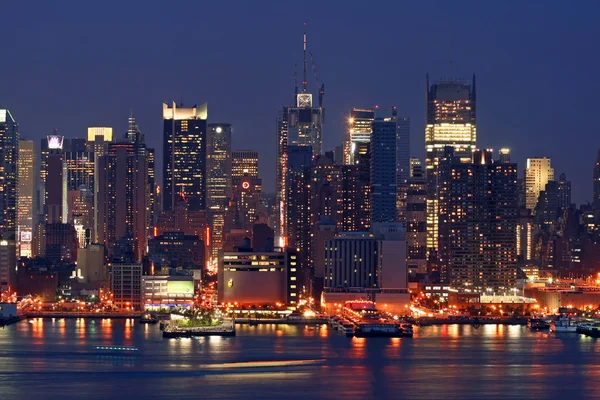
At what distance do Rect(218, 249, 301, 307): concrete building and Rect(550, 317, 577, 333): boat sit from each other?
19.5m

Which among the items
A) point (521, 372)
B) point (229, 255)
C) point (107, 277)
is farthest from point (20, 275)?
point (521, 372)

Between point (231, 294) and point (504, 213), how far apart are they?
71.1 feet

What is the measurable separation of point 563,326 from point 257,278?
22.6m

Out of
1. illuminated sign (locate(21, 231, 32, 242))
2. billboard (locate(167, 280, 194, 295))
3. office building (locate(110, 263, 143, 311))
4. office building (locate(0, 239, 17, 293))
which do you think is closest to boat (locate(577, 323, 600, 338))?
billboard (locate(167, 280, 194, 295))

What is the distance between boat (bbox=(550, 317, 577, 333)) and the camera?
89.1 meters

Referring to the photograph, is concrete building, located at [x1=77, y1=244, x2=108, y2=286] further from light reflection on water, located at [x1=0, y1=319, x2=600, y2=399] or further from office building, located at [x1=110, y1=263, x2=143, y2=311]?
light reflection on water, located at [x1=0, y1=319, x2=600, y2=399]

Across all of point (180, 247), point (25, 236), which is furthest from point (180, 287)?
point (25, 236)

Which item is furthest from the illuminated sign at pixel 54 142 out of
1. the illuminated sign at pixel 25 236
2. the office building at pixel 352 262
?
the office building at pixel 352 262

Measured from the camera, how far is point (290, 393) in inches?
2149

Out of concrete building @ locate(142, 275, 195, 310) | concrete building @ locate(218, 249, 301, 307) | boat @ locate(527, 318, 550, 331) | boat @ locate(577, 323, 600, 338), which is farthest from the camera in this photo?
concrete building @ locate(142, 275, 195, 310)

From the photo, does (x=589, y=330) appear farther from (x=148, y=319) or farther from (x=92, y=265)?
(x=92, y=265)

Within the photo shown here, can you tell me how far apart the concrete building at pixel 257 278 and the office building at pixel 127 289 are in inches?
264

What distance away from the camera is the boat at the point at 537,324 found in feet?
302

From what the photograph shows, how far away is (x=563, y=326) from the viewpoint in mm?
89938
